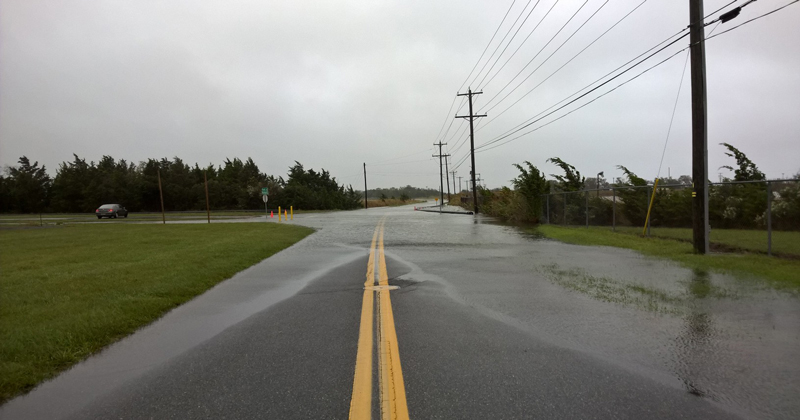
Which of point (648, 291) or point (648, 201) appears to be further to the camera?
point (648, 201)

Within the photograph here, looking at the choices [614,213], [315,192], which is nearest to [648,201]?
[614,213]

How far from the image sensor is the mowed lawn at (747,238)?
35.9 feet

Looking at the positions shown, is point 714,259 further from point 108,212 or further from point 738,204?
point 108,212

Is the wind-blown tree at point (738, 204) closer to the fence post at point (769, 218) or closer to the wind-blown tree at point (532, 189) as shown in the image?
the fence post at point (769, 218)

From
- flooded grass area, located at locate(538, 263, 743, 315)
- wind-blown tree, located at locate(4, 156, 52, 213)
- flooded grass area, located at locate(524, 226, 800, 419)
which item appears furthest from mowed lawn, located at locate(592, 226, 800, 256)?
wind-blown tree, located at locate(4, 156, 52, 213)

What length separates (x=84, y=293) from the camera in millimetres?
7488

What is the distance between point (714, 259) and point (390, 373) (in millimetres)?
9810

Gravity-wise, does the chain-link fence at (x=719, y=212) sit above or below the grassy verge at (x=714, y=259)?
above

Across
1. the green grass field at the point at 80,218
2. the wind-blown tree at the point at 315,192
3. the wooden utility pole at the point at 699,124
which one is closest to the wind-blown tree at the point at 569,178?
the wooden utility pole at the point at 699,124

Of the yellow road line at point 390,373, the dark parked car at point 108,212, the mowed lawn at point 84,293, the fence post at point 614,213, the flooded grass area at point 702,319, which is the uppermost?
Answer: the dark parked car at point 108,212

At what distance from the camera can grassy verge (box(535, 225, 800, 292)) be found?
819 cm

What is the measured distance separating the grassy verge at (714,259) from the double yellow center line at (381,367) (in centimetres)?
644

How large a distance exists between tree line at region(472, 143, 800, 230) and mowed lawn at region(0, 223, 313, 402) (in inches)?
521

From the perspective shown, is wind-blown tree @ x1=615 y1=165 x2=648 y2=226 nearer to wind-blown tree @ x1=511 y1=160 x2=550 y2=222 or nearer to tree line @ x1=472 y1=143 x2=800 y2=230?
tree line @ x1=472 y1=143 x2=800 y2=230
